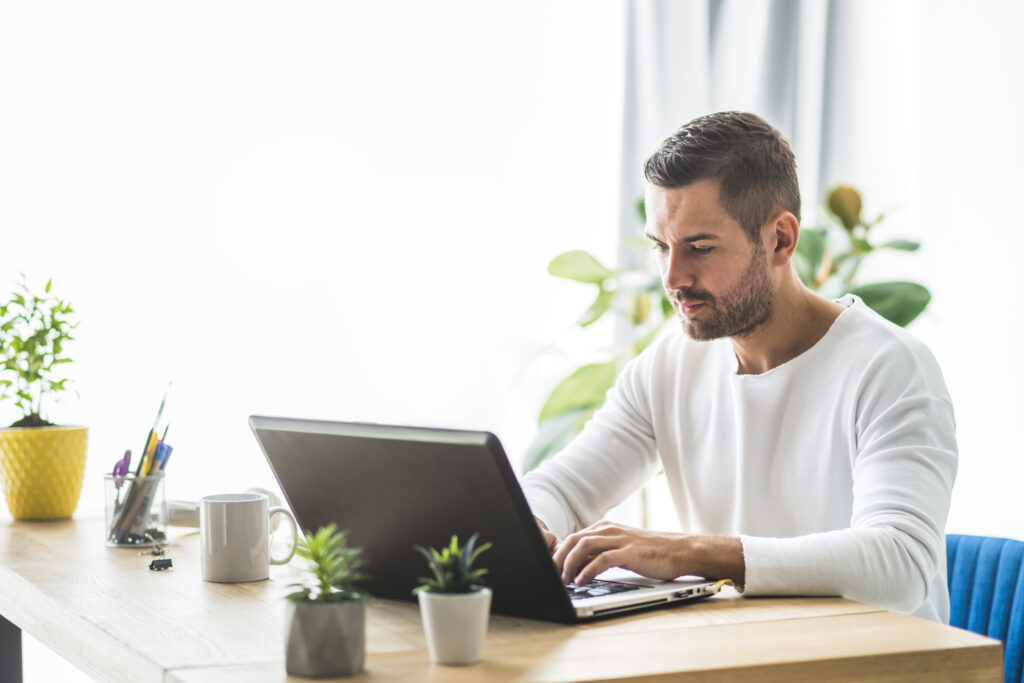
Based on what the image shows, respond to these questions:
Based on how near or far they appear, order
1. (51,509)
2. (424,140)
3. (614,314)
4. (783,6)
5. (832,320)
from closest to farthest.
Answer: (832,320) < (51,509) < (424,140) < (614,314) < (783,6)

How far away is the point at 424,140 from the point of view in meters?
2.62

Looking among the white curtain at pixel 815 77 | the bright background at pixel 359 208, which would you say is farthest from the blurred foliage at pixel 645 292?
the white curtain at pixel 815 77

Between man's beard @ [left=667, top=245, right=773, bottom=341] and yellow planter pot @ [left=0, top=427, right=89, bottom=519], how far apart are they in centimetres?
96

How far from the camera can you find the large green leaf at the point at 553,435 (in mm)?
2441

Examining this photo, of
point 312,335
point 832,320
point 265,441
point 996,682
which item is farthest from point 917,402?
point 312,335

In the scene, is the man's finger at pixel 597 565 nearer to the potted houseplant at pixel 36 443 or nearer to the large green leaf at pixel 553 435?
the potted houseplant at pixel 36 443

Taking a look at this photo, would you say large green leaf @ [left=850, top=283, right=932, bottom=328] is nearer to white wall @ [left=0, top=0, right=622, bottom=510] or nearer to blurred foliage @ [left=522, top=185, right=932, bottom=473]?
blurred foliage @ [left=522, top=185, right=932, bottom=473]

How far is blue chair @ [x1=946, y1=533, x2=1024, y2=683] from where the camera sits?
148 cm

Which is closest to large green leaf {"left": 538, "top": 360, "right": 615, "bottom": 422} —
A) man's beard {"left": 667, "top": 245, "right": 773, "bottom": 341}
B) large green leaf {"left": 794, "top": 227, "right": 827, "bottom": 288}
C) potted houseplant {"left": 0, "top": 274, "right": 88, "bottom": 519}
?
large green leaf {"left": 794, "top": 227, "right": 827, "bottom": 288}

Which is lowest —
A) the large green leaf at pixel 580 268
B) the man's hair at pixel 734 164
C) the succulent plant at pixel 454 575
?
the succulent plant at pixel 454 575

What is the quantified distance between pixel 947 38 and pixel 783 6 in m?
0.46

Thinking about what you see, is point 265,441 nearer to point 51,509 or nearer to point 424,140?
point 51,509

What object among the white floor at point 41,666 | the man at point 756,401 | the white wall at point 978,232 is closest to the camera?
the man at point 756,401

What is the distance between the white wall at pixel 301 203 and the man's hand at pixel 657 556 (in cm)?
141
